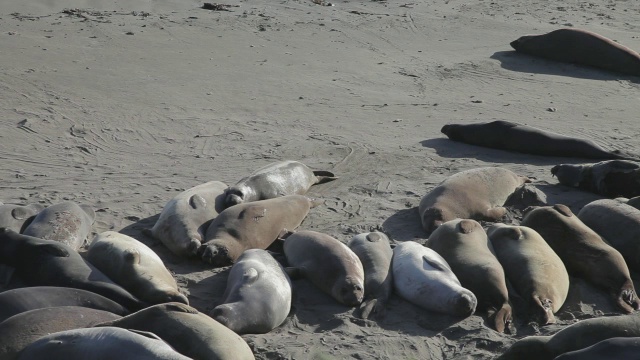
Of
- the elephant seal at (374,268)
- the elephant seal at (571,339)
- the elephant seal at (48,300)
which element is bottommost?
the elephant seal at (374,268)

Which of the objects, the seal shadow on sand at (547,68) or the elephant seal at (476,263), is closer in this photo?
the elephant seal at (476,263)

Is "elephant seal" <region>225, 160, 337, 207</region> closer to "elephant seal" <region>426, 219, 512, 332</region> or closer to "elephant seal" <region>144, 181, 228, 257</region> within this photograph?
"elephant seal" <region>144, 181, 228, 257</region>

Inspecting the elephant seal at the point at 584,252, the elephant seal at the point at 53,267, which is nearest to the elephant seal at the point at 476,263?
the elephant seal at the point at 584,252

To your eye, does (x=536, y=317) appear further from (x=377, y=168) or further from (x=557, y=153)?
(x=557, y=153)

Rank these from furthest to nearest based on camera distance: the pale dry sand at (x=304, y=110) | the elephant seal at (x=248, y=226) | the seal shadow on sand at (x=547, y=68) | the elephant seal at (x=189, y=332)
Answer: the seal shadow on sand at (x=547, y=68) < the elephant seal at (x=248, y=226) < the pale dry sand at (x=304, y=110) < the elephant seal at (x=189, y=332)

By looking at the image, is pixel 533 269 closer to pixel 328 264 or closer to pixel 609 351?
pixel 328 264

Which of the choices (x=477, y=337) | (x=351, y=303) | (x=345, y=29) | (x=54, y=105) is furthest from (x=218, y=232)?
(x=345, y=29)

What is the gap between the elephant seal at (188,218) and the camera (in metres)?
6.20

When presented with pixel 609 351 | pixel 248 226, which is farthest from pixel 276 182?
pixel 609 351

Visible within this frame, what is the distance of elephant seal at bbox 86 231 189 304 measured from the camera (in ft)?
17.3

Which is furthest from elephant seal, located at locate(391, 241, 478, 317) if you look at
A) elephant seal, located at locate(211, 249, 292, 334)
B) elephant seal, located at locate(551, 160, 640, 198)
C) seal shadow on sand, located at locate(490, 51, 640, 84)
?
seal shadow on sand, located at locate(490, 51, 640, 84)

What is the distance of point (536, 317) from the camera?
5.47m

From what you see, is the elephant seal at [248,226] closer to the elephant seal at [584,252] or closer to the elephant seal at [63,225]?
the elephant seal at [63,225]

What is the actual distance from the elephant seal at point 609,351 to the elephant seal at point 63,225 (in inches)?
131
